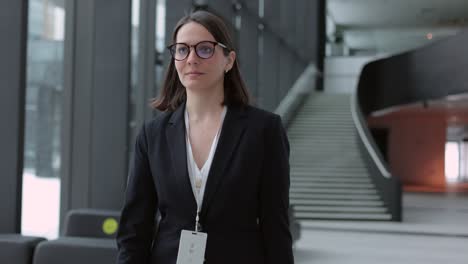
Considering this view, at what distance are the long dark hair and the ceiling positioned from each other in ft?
95.1

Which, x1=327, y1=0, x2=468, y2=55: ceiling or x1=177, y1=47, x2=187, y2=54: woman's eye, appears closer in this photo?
x1=177, y1=47, x2=187, y2=54: woman's eye

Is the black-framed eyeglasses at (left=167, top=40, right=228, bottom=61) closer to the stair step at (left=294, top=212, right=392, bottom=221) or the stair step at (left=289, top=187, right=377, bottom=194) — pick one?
the stair step at (left=294, top=212, right=392, bottom=221)

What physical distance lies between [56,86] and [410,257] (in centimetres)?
522

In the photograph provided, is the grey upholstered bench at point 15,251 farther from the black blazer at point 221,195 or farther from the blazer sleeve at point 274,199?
the blazer sleeve at point 274,199

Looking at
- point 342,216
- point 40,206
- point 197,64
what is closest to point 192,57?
point 197,64

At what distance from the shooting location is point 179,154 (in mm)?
1925

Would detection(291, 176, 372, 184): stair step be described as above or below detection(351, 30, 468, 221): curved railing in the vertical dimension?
below

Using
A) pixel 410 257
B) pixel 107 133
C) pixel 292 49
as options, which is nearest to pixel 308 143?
pixel 292 49

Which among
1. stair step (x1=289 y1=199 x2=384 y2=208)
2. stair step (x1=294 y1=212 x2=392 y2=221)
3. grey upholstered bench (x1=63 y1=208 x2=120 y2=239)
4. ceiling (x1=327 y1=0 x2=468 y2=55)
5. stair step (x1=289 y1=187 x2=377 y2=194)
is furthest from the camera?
ceiling (x1=327 y1=0 x2=468 y2=55)

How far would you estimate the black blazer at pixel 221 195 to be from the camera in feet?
6.21

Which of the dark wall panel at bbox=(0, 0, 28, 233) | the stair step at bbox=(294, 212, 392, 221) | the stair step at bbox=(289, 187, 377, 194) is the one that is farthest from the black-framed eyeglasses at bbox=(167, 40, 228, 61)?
the stair step at bbox=(289, 187, 377, 194)

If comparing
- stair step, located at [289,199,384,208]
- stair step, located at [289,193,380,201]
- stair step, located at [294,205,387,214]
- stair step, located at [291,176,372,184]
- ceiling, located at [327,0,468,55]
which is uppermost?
ceiling, located at [327,0,468,55]

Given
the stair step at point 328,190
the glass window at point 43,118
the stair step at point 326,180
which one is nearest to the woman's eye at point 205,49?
the glass window at point 43,118

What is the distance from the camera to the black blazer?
6.21 feet
